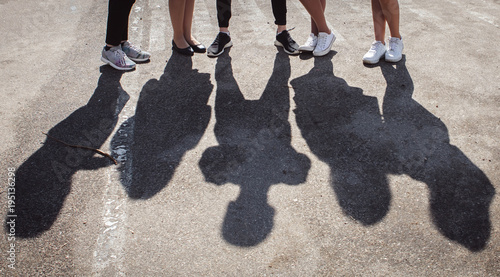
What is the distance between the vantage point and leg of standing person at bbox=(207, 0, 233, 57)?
4.78 meters

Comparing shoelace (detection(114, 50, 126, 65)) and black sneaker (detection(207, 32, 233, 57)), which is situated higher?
shoelace (detection(114, 50, 126, 65))

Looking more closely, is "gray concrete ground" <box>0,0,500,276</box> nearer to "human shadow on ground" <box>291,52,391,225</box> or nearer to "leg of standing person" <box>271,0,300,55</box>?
"human shadow on ground" <box>291,52,391,225</box>

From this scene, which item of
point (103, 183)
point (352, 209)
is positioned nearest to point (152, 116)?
point (103, 183)

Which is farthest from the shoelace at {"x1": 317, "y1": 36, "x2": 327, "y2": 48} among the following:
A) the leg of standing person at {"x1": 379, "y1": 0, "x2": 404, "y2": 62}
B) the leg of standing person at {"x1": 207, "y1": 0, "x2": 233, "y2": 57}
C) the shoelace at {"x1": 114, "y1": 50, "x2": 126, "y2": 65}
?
the shoelace at {"x1": 114, "y1": 50, "x2": 126, "y2": 65}

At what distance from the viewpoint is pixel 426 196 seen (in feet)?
9.12

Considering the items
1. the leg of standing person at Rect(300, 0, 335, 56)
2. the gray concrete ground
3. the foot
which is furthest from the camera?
the foot

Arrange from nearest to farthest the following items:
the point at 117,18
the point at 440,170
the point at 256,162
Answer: the point at 440,170
the point at 256,162
the point at 117,18

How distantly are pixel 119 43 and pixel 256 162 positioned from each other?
253 cm

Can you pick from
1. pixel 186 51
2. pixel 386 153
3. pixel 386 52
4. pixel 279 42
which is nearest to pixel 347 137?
pixel 386 153

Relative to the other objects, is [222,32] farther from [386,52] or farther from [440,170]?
[440,170]

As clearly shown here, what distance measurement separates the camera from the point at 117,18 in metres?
4.34

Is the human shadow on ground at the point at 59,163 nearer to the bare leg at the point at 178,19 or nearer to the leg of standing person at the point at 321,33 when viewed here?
the bare leg at the point at 178,19

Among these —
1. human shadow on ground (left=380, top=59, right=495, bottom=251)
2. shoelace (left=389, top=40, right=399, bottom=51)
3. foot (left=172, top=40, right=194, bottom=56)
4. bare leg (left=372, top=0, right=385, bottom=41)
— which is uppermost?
bare leg (left=372, top=0, right=385, bottom=41)

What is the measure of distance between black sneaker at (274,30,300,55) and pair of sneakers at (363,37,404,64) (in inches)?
34.0
